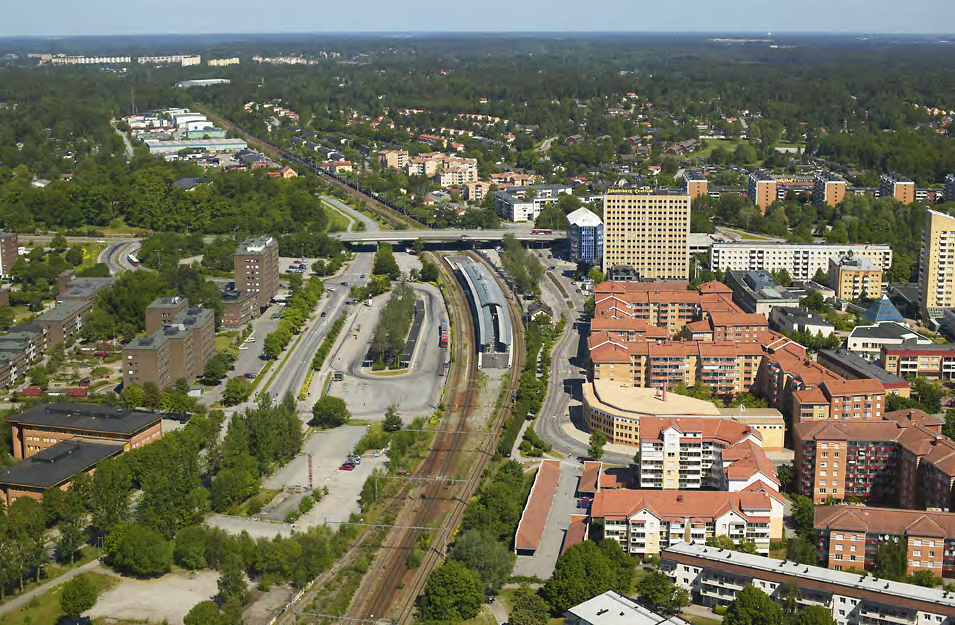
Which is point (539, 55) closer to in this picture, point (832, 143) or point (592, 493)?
point (832, 143)

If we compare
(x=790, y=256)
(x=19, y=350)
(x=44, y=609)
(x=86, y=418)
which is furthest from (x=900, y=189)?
(x=44, y=609)

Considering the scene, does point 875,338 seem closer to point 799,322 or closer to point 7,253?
point 799,322

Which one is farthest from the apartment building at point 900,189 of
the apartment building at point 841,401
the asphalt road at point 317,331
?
the apartment building at point 841,401

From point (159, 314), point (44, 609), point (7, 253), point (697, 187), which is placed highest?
point (697, 187)

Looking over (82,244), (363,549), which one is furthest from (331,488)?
(82,244)

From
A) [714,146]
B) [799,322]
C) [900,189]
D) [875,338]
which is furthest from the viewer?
[714,146]

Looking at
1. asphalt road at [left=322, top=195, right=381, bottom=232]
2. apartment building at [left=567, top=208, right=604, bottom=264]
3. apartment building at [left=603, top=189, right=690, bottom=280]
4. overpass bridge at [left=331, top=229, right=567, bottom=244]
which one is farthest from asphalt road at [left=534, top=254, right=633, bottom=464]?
asphalt road at [left=322, top=195, right=381, bottom=232]
